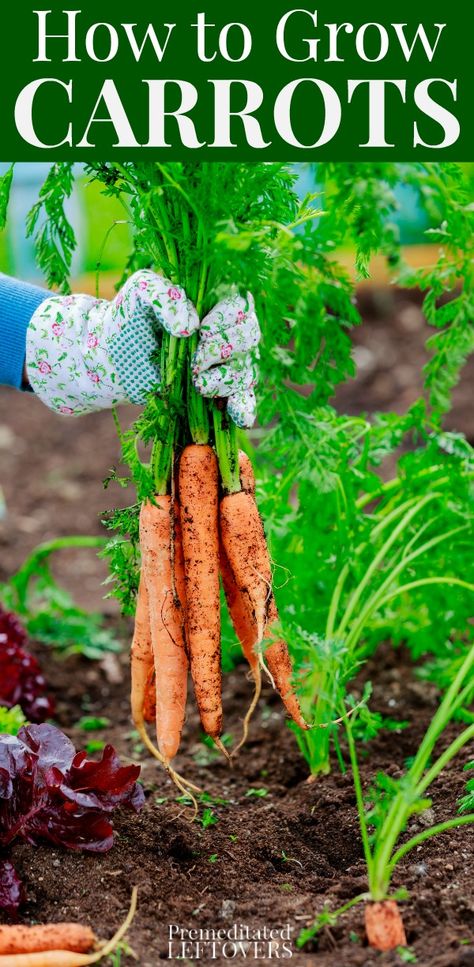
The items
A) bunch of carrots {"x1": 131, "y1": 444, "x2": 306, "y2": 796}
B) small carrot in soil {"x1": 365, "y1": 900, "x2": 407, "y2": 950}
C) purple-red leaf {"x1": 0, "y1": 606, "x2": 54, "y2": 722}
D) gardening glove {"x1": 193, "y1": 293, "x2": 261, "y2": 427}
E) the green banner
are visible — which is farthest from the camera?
purple-red leaf {"x1": 0, "y1": 606, "x2": 54, "y2": 722}

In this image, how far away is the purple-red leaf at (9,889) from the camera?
234 cm

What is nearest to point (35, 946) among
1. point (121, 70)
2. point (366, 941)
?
point (366, 941)

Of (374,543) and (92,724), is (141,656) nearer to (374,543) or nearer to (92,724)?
(374,543)

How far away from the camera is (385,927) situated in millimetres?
2186

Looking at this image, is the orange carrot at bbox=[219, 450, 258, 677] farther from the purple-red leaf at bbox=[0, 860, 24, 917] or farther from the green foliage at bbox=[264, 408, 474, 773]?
the purple-red leaf at bbox=[0, 860, 24, 917]

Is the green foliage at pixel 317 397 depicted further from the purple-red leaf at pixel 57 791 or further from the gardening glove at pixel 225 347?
the purple-red leaf at pixel 57 791

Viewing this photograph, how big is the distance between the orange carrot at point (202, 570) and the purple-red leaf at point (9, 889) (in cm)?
63

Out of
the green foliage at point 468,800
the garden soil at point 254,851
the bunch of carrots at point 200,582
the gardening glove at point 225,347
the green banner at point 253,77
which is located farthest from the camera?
the green banner at point 253,77

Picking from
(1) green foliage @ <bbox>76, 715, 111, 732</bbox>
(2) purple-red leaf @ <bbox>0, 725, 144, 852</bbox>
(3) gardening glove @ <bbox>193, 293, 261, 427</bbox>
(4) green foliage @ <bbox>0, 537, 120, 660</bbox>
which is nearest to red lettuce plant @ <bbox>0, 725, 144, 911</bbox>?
(2) purple-red leaf @ <bbox>0, 725, 144, 852</bbox>

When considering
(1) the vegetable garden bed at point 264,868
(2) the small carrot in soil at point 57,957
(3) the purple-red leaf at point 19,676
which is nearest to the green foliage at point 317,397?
(1) the vegetable garden bed at point 264,868

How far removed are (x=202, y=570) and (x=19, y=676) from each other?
1.35m

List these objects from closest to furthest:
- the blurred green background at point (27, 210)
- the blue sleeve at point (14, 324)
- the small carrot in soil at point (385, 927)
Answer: the small carrot in soil at point (385, 927), the blue sleeve at point (14, 324), the blurred green background at point (27, 210)

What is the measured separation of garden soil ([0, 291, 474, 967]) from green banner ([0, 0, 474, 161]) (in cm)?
176

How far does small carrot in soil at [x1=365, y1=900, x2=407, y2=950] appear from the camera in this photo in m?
2.18
